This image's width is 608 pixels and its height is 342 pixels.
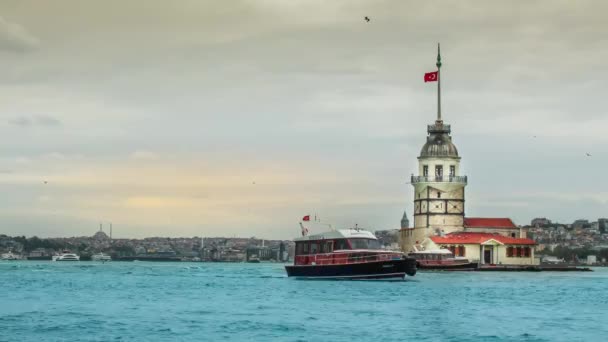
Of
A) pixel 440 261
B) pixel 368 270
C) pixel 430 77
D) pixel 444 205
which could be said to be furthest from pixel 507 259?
pixel 368 270

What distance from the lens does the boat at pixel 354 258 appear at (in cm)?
7462

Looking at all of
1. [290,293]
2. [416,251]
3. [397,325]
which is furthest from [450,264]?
[397,325]

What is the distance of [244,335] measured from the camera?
3838 cm

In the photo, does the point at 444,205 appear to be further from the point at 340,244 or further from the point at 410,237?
the point at 340,244

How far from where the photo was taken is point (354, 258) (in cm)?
7475

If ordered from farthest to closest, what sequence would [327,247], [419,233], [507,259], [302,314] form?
[419,233] < [507,259] < [327,247] < [302,314]

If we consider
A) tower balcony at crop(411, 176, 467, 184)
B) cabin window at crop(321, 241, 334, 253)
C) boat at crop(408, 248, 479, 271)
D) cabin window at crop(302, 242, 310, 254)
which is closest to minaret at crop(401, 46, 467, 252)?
tower balcony at crop(411, 176, 467, 184)

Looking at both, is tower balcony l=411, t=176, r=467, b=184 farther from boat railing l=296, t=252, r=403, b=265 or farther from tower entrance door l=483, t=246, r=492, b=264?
boat railing l=296, t=252, r=403, b=265

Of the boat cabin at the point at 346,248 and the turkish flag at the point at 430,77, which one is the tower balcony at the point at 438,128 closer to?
the turkish flag at the point at 430,77

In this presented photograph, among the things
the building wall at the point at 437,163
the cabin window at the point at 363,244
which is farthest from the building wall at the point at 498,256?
the cabin window at the point at 363,244

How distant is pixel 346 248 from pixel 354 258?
0.97 meters

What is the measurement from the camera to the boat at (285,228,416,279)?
74.6m

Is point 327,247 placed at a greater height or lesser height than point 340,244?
lesser

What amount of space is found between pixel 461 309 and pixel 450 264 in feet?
215
